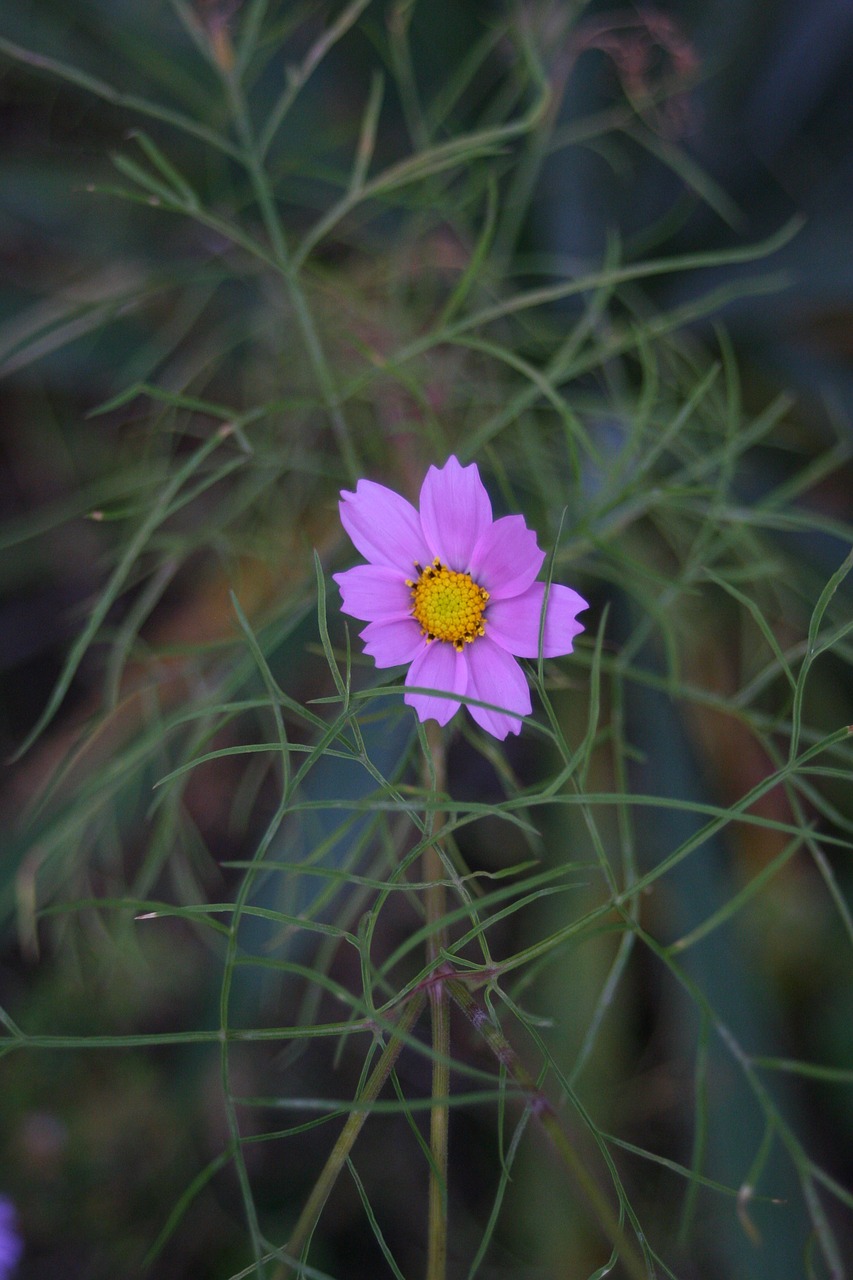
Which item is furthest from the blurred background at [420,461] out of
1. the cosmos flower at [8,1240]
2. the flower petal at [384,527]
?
the flower petal at [384,527]

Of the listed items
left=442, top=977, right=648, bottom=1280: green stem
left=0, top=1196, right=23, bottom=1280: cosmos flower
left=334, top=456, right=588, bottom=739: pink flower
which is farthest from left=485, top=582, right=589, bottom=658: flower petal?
left=0, top=1196, right=23, bottom=1280: cosmos flower

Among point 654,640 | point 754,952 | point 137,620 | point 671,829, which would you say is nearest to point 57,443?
point 137,620

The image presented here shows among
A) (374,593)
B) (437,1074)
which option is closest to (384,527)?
(374,593)

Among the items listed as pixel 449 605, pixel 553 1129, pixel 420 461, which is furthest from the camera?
pixel 420 461

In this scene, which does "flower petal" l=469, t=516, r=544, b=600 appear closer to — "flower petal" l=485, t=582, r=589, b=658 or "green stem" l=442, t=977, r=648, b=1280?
"flower petal" l=485, t=582, r=589, b=658

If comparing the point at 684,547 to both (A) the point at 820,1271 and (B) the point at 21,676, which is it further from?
(B) the point at 21,676

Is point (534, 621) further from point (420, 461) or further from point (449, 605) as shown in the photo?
point (420, 461)
